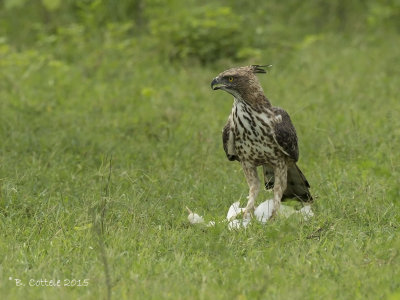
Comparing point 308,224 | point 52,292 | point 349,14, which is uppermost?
point 52,292

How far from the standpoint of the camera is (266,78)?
11.1 metres

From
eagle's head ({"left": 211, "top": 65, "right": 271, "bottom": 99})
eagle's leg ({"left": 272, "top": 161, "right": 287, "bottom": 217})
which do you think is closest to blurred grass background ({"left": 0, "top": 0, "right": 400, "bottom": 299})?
eagle's leg ({"left": 272, "top": 161, "right": 287, "bottom": 217})

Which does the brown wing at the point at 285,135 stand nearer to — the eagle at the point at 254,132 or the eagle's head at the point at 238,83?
the eagle at the point at 254,132

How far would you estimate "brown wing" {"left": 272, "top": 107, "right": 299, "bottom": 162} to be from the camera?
20.2ft

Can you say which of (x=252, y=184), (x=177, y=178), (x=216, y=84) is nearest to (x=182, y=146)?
(x=177, y=178)

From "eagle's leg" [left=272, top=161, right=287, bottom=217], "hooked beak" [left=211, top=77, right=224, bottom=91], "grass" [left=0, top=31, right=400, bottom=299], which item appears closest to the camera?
"grass" [left=0, top=31, right=400, bottom=299]

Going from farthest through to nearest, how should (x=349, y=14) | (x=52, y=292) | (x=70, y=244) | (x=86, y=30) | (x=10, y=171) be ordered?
(x=349, y=14)
(x=86, y=30)
(x=10, y=171)
(x=70, y=244)
(x=52, y=292)

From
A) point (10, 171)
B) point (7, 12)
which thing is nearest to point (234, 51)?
point (7, 12)

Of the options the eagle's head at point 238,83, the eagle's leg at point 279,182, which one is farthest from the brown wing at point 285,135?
the eagle's head at point 238,83

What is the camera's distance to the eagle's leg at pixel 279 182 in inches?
252

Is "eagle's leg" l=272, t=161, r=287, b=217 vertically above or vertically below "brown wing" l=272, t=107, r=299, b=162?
below

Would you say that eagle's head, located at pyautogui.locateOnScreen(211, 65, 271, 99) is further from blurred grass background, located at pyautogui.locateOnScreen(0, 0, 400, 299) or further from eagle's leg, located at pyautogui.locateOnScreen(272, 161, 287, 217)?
blurred grass background, located at pyautogui.locateOnScreen(0, 0, 400, 299)

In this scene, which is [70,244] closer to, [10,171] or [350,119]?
[10,171]

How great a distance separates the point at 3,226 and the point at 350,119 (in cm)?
479
